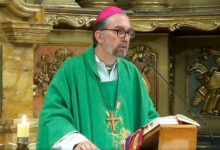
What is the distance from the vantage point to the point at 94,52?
14.2 ft

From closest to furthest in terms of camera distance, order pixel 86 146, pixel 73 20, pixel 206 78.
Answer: pixel 86 146, pixel 73 20, pixel 206 78

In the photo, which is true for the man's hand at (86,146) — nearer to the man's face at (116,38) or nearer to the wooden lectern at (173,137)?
the wooden lectern at (173,137)

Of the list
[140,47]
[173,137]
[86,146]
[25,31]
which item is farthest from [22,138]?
[140,47]

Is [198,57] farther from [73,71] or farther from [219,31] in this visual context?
[73,71]

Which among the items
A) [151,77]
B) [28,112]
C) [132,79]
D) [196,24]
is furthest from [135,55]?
[132,79]

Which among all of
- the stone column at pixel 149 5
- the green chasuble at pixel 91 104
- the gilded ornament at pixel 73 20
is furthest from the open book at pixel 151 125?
the stone column at pixel 149 5

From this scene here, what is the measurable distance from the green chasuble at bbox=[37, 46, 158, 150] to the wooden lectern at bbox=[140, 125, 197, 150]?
0.57 meters

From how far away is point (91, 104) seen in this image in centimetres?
420

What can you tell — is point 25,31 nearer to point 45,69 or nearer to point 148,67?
point 45,69

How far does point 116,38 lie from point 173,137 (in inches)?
38.4

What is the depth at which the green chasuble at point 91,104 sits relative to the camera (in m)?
3.91

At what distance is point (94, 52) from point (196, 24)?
3557 mm

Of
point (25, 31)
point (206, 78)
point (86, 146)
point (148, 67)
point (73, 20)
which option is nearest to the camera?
point (86, 146)

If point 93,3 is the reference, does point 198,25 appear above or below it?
below
